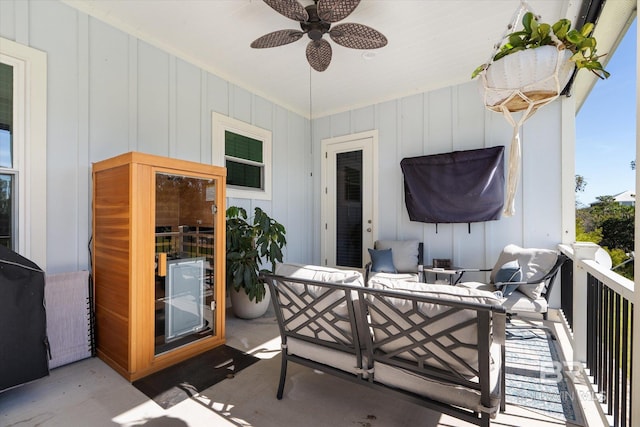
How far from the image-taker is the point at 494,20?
9.32ft

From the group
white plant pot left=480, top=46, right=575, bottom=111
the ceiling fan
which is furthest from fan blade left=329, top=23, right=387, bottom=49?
white plant pot left=480, top=46, right=575, bottom=111

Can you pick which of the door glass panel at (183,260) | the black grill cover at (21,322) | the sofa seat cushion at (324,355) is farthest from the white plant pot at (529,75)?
the black grill cover at (21,322)

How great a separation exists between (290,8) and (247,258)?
247 centimetres

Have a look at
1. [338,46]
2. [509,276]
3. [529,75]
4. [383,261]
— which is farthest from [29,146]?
[509,276]

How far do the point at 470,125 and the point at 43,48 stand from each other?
15.0 ft

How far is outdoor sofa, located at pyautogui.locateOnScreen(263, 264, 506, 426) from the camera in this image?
51.8 inches

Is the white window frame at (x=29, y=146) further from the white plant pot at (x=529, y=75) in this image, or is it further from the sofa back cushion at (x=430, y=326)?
the white plant pot at (x=529, y=75)

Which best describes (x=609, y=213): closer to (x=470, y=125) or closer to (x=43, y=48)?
(x=470, y=125)

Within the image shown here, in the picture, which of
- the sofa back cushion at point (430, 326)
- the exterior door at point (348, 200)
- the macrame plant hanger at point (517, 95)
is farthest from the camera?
the exterior door at point (348, 200)

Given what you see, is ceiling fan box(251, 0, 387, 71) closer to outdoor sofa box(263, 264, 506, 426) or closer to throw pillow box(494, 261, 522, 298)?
outdoor sofa box(263, 264, 506, 426)

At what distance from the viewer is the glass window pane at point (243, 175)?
406 cm

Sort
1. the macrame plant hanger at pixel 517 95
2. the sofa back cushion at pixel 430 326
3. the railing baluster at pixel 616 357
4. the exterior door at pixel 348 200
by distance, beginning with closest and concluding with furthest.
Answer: the sofa back cushion at pixel 430 326
the macrame plant hanger at pixel 517 95
the railing baluster at pixel 616 357
the exterior door at pixel 348 200

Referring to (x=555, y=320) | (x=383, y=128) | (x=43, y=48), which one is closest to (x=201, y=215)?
(x=43, y=48)

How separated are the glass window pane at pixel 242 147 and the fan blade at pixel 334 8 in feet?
6.85
